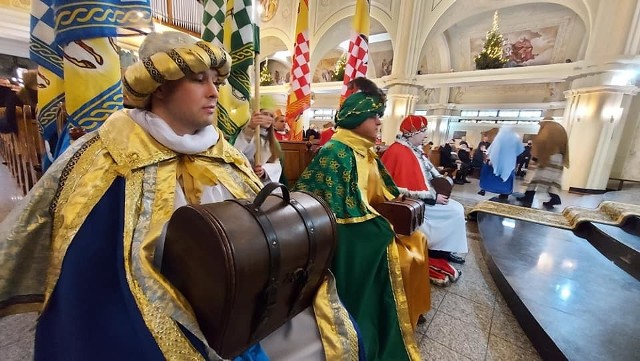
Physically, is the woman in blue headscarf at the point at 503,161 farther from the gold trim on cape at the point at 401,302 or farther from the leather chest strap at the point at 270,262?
the leather chest strap at the point at 270,262

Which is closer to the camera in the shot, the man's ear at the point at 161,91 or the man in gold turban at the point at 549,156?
the man's ear at the point at 161,91

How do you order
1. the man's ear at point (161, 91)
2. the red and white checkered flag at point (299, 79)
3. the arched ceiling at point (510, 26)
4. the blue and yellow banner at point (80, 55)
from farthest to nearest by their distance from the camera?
the arched ceiling at point (510, 26)
the red and white checkered flag at point (299, 79)
the blue and yellow banner at point (80, 55)
the man's ear at point (161, 91)

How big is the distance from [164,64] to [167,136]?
8.7 inches

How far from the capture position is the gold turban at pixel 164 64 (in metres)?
0.81

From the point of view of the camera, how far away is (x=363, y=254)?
1.53 m

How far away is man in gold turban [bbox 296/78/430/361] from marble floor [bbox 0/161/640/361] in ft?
0.84

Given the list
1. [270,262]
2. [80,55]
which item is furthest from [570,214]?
[80,55]

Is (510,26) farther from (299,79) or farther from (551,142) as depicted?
(299,79)

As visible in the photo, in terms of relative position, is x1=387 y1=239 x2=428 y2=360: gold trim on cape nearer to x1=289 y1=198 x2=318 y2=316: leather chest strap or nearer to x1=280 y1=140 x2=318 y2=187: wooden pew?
x1=289 y1=198 x2=318 y2=316: leather chest strap

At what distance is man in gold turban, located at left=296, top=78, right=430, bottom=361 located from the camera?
A: 4.67 feet

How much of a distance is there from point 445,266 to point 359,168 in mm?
1590

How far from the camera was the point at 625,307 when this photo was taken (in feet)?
6.41

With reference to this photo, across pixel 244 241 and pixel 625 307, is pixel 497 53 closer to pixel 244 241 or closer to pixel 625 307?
pixel 625 307

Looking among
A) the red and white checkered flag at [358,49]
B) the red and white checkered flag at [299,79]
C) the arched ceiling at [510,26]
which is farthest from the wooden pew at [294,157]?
the arched ceiling at [510,26]
